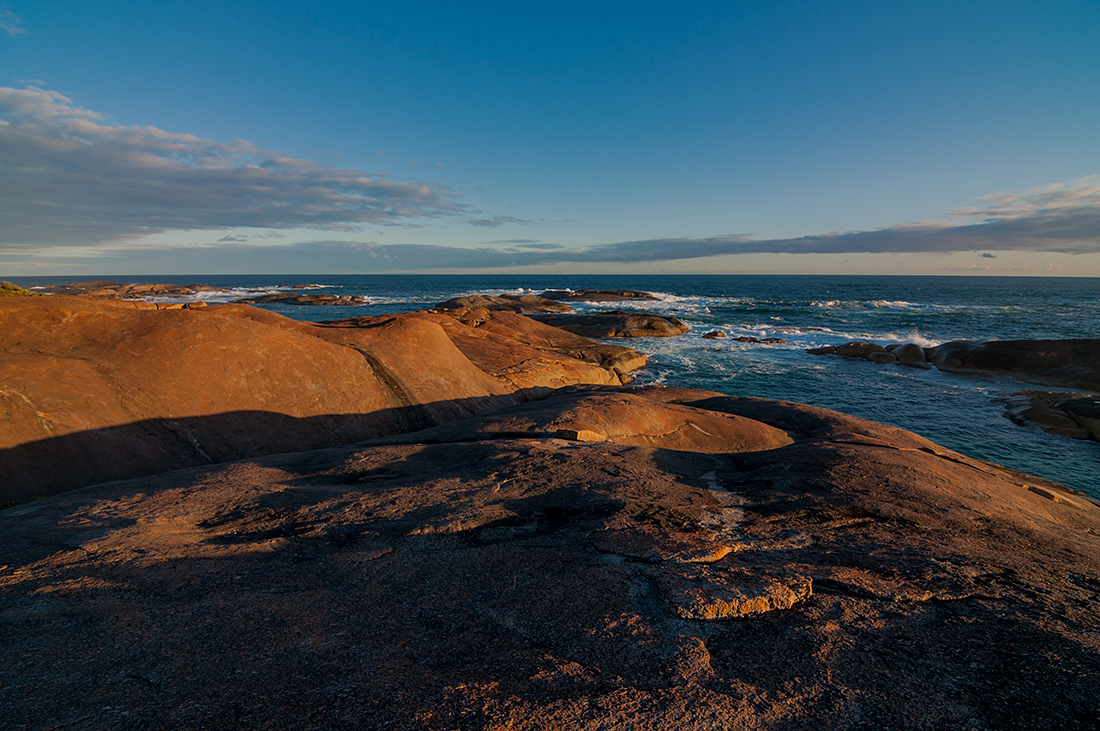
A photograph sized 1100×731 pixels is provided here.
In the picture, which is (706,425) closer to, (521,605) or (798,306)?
(521,605)

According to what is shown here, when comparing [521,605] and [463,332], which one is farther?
[463,332]

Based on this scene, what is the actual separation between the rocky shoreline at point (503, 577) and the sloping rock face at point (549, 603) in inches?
0.9

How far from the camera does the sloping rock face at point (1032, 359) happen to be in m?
23.8

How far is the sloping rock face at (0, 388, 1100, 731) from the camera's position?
2709 millimetres

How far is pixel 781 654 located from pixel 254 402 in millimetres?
10043

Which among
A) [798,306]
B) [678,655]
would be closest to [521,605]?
[678,655]

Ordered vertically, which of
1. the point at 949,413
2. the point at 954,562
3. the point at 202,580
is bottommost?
the point at 949,413

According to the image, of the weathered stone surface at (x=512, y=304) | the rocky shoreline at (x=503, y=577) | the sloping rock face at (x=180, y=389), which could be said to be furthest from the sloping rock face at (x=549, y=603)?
the weathered stone surface at (x=512, y=304)

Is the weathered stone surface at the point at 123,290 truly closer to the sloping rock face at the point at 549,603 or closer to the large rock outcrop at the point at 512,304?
the large rock outcrop at the point at 512,304

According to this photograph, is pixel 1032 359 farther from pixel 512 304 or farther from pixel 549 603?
pixel 512 304

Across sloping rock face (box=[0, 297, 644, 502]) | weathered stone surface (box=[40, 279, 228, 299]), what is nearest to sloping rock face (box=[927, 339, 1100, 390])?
sloping rock face (box=[0, 297, 644, 502])

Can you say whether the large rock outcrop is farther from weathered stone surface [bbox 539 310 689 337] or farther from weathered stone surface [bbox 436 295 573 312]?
weathered stone surface [bbox 539 310 689 337]

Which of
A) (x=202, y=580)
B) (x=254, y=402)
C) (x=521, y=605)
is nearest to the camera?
(x=521, y=605)

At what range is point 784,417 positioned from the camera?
39.6ft
